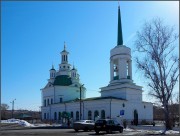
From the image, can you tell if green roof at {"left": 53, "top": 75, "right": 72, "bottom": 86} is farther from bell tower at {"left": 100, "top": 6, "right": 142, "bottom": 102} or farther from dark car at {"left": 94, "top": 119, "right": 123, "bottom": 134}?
dark car at {"left": 94, "top": 119, "right": 123, "bottom": 134}

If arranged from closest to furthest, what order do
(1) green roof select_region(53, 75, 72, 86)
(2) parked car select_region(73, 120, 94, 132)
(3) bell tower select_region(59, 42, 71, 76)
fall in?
(2) parked car select_region(73, 120, 94, 132), (1) green roof select_region(53, 75, 72, 86), (3) bell tower select_region(59, 42, 71, 76)

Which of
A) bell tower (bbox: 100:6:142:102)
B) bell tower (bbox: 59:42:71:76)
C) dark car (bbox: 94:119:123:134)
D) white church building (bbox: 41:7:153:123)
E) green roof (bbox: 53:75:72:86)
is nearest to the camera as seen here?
dark car (bbox: 94:119:123:134)

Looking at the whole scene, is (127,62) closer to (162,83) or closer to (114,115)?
(114,115)

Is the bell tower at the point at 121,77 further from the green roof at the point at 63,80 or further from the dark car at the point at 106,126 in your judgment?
the dark car at the point at 106,126

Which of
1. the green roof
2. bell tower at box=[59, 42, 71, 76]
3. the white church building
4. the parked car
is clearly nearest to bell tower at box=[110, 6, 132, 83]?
the white church building

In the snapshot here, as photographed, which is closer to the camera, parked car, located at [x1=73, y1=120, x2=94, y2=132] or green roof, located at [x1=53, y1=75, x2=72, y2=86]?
parked car, located at [x1=73, y1=120, x2=94, y2=132]

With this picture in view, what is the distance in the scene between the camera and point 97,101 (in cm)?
6700

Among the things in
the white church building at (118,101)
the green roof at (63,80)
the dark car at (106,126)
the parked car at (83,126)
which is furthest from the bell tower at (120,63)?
the dark car at (106,126)

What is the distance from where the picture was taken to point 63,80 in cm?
8912

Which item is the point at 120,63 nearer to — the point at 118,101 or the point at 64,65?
the point at 118,101

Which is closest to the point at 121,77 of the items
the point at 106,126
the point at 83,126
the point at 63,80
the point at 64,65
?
the point at 63,80

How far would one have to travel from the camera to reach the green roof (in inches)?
3465

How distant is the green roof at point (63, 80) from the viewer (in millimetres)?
88000

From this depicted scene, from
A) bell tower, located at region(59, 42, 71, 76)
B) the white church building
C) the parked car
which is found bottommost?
the parked car
